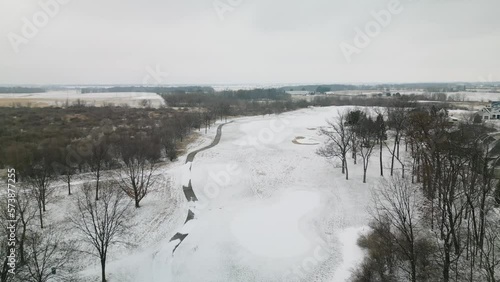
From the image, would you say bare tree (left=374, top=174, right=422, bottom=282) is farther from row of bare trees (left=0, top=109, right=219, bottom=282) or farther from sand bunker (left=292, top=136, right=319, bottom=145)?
sand bunker (left=292, top=136, right=319, bottom=145)

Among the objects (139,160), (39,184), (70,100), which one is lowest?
(39,184)

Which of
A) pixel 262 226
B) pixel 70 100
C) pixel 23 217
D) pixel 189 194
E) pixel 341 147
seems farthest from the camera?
pixel 70 100

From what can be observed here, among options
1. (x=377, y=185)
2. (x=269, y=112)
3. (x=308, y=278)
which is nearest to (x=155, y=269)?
(x=308, y=278)

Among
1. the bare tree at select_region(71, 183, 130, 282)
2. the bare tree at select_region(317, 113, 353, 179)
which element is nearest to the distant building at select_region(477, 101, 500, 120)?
the bare tree at select_region(317, 113, 353, 179)

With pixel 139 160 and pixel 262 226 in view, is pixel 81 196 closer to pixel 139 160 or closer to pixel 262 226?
pixel 139 160

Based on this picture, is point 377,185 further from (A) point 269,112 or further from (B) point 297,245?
(A) point 269,112

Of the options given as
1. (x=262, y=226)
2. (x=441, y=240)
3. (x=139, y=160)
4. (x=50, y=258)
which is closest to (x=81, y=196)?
(x=139, y=160)
